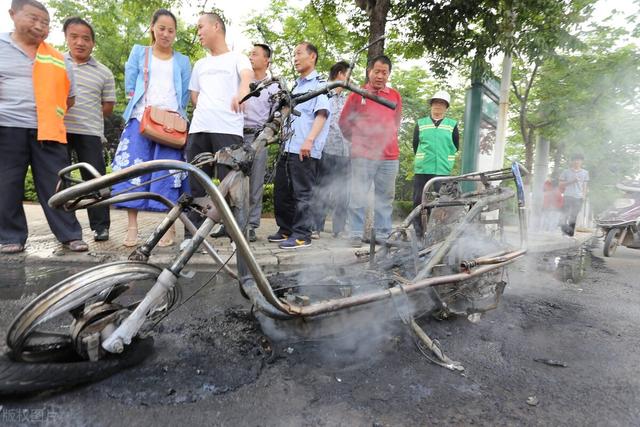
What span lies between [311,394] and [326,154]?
4242 mm

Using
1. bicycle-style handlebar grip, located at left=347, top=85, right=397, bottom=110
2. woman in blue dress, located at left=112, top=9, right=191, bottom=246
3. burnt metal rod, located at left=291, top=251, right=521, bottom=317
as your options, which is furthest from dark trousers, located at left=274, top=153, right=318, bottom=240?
burnt metal rod, located at left=291, top=251, right=521, bottom=317

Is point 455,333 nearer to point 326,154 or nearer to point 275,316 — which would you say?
point 275,316

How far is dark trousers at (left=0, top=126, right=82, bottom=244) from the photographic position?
375 cm

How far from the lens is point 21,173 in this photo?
385 cm

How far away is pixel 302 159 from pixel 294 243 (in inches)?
40.5

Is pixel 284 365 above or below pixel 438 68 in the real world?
below

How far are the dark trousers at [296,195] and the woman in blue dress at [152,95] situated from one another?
1.28 meters

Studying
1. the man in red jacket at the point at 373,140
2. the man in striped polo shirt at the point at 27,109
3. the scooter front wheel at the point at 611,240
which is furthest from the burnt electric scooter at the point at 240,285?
the scooter front wheel at the point at 611,240

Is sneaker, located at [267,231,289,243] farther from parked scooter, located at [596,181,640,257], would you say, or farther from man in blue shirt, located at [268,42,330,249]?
parked scooter, located at [596,181,640,257]

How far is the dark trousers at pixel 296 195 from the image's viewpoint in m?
4.77

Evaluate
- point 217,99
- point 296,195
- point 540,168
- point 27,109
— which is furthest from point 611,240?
point 27,109

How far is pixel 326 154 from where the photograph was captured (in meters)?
5.69

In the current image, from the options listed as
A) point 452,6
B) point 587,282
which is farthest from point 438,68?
point 587,282

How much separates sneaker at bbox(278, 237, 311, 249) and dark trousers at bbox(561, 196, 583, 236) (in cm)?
701
